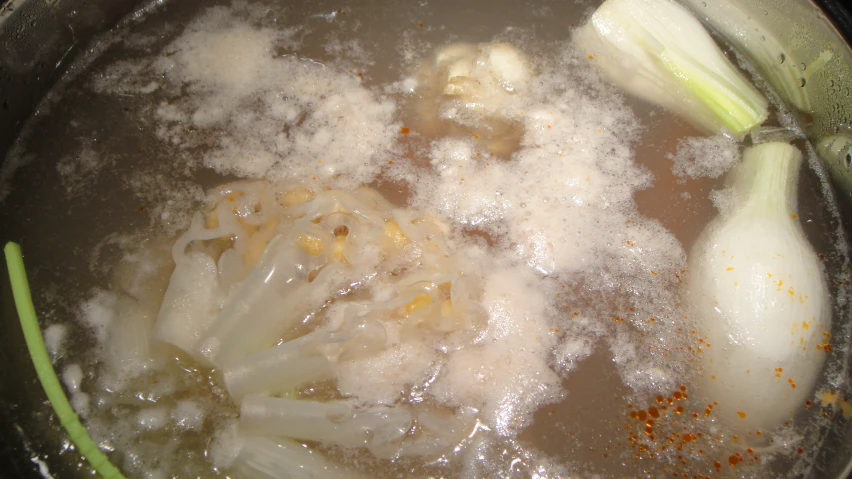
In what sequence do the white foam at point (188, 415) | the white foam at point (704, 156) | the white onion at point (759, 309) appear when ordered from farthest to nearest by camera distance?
the white foam at point (704, 156) → the white onion at point (759, 309) → the white foam at point (188, 415)

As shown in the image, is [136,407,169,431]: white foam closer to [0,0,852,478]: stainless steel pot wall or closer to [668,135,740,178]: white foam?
[0,0,852,478]: stainless steel pot wall

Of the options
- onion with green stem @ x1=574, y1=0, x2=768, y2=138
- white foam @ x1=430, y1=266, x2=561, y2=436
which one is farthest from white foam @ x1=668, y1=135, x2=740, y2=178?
white foam @ x1=430, y1=266, x2=561, y2=436

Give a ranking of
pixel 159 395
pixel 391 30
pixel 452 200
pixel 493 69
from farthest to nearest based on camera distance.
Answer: pixel 391 30
pixel 493 69
pixel 452 200
pixel 159 395

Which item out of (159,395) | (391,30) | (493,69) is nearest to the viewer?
(159,395)

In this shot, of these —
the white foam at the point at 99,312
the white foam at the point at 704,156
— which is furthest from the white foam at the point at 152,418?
the white foam at the point at 704,156

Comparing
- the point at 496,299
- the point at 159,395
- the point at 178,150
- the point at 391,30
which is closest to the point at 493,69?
the point at 391,30

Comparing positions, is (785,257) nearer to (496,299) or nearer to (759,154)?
(759,154)

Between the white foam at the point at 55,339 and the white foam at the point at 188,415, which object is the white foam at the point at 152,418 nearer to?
the white foam at the point at 188,415

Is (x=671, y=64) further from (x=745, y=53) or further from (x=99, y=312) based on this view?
(x=99, y=312)
